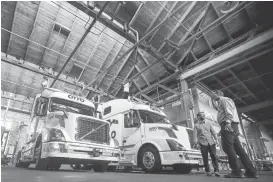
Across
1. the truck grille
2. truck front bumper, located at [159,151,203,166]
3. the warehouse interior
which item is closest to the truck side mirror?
the truck grille

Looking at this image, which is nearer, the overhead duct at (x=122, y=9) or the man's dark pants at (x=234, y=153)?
the man's dark pants at (x=234, y=153)

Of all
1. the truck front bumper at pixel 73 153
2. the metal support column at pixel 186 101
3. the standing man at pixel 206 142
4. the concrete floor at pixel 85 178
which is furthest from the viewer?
the metal support column at pixel 186 101

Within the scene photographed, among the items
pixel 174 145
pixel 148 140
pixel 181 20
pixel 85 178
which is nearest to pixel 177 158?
pixel 174 145

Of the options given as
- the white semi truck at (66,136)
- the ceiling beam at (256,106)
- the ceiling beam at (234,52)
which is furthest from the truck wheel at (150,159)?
the ceiling beam at (256,106)

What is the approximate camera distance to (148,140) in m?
5.43

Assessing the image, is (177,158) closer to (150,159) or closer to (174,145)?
(174,145)

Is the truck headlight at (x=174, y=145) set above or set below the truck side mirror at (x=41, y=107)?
below

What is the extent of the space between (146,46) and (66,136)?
6.13 metres

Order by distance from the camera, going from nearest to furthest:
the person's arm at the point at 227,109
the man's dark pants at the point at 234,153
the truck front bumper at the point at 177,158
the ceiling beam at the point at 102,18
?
the man's dark pants at the point at 234,153 → the person's arm at the point at 227,109 → the truck front bumper at the point at 177,158 → the ceiling beam at the point at 102,18

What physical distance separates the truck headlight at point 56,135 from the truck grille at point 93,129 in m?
0.42

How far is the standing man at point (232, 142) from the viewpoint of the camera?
3.37m

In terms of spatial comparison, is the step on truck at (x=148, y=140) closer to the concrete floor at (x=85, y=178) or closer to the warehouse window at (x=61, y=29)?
the concrete floor at (x=85, y=178)

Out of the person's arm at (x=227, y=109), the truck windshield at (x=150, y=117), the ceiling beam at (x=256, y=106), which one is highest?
the ceiling beam at (x=256, y=106)

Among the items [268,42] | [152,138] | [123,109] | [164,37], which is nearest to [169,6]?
[164,37]
